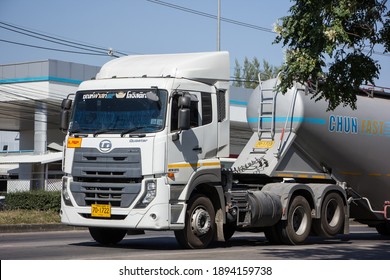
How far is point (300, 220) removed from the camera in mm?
18000

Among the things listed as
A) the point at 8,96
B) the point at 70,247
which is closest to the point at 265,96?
the point at 70,247

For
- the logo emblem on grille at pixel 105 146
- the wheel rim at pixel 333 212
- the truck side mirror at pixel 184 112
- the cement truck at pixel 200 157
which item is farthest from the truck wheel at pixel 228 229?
the logo emblem on grille at pixel 105 146

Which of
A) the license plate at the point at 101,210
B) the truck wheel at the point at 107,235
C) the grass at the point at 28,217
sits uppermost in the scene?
the license plate at the point at 101,210

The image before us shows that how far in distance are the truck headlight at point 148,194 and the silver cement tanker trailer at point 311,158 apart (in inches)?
111

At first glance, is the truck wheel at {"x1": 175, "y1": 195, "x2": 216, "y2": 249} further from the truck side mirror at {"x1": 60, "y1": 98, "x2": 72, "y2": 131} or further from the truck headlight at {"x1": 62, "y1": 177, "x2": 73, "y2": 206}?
the truck side mirror at {"x1": 60, "y1": 98, "x2": 72, "y2": 131}

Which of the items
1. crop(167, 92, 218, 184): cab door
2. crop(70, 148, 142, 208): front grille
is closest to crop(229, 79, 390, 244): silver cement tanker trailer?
crop(167, 92, 218, 184): cab door

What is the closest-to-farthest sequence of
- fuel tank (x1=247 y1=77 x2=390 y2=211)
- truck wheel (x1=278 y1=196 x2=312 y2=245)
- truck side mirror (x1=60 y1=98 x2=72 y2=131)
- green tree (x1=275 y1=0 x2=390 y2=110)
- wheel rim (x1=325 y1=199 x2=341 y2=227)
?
green tree (x1=275 y1=0 x2=390 y2=110), truck side mirror (x1=60 y1=98 x2=72 y2=131), truck wheel (x1=278 y1=196 x2=312 y2=245), fuel tank (x1=247 y1=77 x2=390 y2=211), wheel rim (x1=325 y1=199 x2=341 y2=227)

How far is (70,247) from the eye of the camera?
1595 cm

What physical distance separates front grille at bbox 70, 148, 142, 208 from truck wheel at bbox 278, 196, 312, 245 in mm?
4165

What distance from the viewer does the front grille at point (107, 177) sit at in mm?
14852

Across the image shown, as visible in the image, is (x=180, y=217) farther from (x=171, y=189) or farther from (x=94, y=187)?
(x=94, y=187)

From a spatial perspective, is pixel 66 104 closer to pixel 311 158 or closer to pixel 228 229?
pixel 228 229

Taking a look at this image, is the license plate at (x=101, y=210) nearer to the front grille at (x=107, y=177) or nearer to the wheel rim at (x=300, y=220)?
the front grille at (x=107, y=177)

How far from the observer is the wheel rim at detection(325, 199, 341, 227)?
18.7 meters
